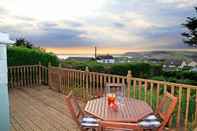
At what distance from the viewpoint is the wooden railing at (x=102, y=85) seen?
456 cm

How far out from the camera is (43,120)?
554 cm

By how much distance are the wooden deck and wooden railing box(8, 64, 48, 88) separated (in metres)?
1.02

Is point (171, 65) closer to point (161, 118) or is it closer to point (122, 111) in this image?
point (161, 118)

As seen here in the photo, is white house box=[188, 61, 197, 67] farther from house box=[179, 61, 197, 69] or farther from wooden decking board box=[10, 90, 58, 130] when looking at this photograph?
wooden decking board box=[10, 90, 58, 130]

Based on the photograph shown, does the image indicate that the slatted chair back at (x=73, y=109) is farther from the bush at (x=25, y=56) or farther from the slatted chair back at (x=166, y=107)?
the bush at (x=25, y=56)

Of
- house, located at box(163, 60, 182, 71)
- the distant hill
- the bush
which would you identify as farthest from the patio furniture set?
house, located at box(163, 60, 182, 71)

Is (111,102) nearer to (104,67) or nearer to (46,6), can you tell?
(46,6)

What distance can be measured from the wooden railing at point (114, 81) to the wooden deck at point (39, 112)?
0.56 meters

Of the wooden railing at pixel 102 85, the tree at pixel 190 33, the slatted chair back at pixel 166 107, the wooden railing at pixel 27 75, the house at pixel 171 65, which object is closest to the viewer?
the slatted chair back at pixel 166 107

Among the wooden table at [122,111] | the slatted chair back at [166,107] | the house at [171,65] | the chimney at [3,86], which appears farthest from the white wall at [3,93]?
the house at [171,65]

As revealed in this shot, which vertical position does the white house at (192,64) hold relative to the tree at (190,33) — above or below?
below

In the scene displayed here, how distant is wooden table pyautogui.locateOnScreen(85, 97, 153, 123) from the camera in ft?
9.72

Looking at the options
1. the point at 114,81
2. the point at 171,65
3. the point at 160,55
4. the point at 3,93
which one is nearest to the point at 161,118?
the point at 3,93

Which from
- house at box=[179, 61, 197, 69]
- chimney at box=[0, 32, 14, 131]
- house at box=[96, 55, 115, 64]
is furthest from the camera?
house at box=[179, 61, 197, 69]
